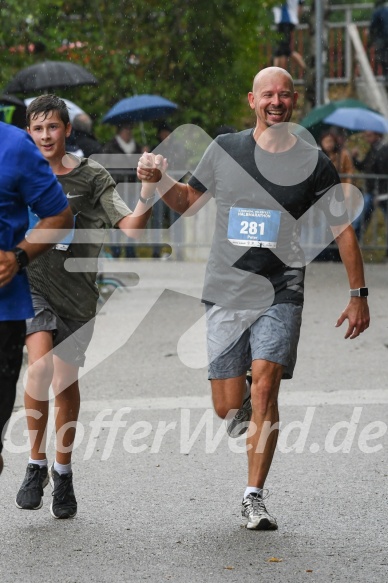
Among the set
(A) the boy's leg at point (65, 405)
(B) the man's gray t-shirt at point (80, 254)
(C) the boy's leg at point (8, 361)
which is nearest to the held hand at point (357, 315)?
(B) the man's gray t-shirt at point (80, 254)

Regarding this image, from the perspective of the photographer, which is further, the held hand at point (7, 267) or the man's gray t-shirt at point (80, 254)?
the man's gray t-shirt at point (80, 254)

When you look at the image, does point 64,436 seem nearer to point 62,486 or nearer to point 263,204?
point 62,486

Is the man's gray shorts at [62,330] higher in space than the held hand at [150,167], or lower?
lower

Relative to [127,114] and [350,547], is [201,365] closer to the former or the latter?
[350,547]

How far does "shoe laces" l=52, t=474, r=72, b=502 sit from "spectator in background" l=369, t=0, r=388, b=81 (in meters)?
17.4

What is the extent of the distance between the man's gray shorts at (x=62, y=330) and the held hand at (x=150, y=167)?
0.78 m

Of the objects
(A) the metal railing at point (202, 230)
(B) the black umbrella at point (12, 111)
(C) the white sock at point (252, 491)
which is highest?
(C) the white sock at point (252, 491)

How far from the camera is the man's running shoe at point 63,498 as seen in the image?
6.11 m

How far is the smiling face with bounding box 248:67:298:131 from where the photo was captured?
604cm

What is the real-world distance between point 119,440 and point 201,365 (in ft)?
9.12

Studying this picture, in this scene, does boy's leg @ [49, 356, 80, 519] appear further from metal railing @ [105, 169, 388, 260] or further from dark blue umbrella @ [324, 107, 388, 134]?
dark blue umbrella @ [324, 107, 388, 134]

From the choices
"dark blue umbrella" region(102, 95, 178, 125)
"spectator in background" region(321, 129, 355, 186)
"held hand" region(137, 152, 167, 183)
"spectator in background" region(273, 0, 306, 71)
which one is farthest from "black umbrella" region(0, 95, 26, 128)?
"spectator in background" region(273, 0, 306, 71)

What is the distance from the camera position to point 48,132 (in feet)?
20.0

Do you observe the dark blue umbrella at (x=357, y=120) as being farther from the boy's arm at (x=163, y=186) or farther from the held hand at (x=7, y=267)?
the held hand at (x=7, y=267)
